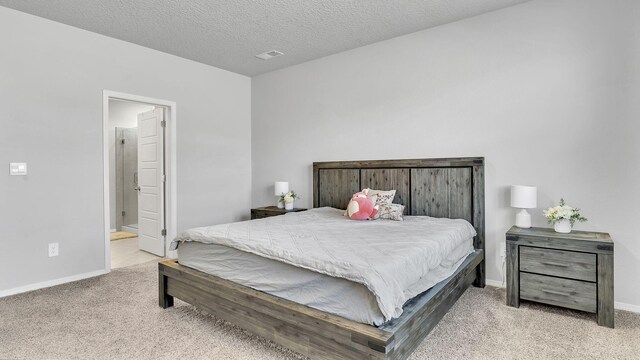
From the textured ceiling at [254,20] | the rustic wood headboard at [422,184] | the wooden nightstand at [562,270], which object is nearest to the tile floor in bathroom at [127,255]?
the rustic wood headboard at [422,184]

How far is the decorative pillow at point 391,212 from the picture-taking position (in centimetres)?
328

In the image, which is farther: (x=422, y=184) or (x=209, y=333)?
(x=422, y=184)

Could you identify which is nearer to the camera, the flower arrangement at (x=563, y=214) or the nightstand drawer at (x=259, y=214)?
the flower arrangement at (x=563, y=214)

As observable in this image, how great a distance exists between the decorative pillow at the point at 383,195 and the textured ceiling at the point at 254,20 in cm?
175

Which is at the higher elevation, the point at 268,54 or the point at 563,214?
the point at 268,54

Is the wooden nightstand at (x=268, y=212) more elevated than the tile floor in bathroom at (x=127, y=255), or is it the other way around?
the wooden nightstand at (x=268, y=212)

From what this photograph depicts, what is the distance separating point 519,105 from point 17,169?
15.6 ft

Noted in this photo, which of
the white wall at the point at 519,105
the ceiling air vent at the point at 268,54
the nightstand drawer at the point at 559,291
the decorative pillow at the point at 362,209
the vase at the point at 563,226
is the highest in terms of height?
the ceiling air vent at the point at 268,54

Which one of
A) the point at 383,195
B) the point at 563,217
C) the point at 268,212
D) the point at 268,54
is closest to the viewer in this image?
the point at 563,217

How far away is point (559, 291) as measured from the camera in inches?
99.7

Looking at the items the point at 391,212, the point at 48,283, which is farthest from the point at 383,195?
the point at 48,283

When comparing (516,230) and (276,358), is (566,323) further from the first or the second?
(276,358)

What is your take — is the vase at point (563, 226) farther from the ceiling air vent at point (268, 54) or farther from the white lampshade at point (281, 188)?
the ceiling air vent at point (268, 54)

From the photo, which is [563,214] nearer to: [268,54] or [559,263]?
[559,263]
